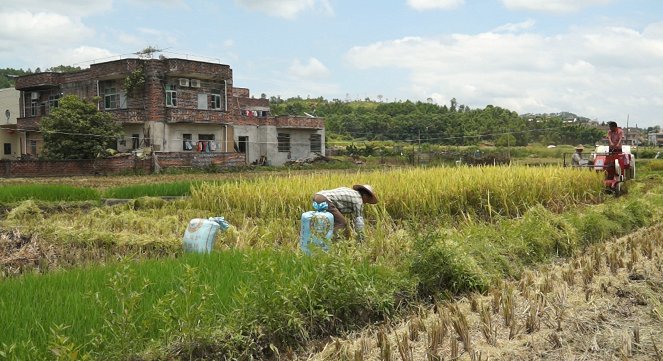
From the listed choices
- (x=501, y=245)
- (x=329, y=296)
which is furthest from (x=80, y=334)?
(x=501, y=245)

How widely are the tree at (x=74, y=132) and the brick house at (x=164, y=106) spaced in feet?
6.21

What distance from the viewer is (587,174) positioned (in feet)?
38.8

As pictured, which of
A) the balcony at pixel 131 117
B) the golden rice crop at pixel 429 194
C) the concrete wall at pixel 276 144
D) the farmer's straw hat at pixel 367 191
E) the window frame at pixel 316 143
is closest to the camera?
the farmer's straw hat at pixel 367 191

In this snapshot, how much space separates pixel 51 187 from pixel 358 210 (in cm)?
802

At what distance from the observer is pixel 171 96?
27938 mm

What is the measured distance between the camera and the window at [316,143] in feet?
116

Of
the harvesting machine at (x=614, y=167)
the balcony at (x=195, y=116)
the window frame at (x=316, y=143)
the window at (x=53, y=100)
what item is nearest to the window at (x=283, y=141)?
the window frame at (x=316, y=143)

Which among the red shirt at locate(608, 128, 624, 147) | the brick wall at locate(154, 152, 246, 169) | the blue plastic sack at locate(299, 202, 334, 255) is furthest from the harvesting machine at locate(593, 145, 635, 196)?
the brick wall at locate(154, 152, 246, 169)

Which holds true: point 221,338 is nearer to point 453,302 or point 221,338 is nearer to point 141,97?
point 453,302

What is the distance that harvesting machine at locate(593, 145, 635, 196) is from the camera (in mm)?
11461

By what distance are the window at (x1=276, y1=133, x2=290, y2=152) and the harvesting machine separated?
2285 centimetres

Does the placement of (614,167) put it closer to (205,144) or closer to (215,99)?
(205,144)

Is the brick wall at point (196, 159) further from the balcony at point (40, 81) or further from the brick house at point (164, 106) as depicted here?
the balcony at point (40, 81)

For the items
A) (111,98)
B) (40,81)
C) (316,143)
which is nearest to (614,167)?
(111,98)
